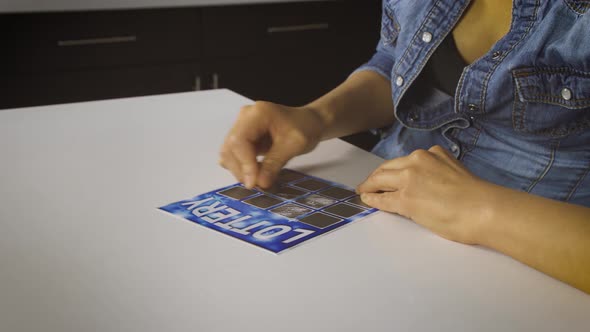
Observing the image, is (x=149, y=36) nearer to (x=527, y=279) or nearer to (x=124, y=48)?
(x=124, y=48)

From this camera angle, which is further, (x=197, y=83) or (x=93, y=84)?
(x=197, y=83)

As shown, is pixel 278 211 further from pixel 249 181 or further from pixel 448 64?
pixel 448 64

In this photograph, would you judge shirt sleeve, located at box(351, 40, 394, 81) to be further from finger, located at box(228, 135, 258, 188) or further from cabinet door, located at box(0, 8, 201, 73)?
cabinet door, located at box(0, 8, 201, 73)

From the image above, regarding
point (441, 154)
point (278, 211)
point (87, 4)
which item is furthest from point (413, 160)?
point (87, 4)

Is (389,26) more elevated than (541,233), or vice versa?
(389,26)

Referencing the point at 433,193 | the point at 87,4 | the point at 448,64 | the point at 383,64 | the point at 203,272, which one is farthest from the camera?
the point at 87,4

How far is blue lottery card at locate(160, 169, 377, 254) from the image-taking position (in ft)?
2.31

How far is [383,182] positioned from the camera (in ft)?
2.57

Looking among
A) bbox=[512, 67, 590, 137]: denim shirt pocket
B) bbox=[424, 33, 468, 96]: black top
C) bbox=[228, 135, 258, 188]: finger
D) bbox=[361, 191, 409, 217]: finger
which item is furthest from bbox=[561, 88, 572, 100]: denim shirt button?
bbox=[228, 135, 258, 188]: finger

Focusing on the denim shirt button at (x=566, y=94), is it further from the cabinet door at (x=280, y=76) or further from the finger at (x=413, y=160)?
the cabinet door at (x=280, y=76)

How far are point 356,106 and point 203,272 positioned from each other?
1.72 feet

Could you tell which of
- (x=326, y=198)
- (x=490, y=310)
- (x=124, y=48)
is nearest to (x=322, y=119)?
(x=326, y=198)

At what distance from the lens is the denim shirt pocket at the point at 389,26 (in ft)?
3.61

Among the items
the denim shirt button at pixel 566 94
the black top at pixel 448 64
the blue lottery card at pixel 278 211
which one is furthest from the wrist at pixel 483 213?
the black top at pixel 448 64
